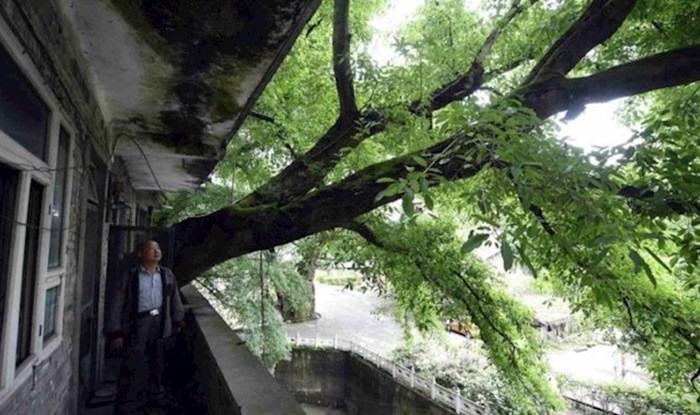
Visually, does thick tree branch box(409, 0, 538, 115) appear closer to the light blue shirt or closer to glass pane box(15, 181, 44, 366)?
the light blue shirt

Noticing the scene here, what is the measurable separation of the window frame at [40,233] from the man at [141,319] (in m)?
0.63

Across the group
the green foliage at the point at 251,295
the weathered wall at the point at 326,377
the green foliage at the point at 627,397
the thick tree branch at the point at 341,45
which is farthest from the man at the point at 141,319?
the weathered wall at the point at 326,377

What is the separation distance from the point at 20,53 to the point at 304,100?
5729 millimetres

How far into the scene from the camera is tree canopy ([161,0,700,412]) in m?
2.32

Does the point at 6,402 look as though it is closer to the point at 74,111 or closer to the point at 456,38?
the point at 74,111

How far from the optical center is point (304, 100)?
24.2ft

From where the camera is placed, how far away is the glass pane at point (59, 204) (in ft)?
8.56

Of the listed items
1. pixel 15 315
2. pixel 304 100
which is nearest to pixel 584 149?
pixel 15 315

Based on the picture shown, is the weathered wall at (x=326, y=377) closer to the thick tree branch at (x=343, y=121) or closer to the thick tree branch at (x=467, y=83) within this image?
the thick tree branch at (x=343, y=121)

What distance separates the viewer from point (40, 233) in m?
2.31

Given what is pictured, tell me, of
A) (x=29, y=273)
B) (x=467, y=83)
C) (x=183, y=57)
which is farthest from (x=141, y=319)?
(x=467, y=83)

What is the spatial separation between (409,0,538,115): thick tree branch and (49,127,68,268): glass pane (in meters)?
3.45

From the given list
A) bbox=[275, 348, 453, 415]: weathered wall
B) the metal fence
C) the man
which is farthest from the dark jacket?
bbox=[275, 348, 453, 415]: weathered wall

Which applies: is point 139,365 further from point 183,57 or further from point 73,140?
point 183,57
